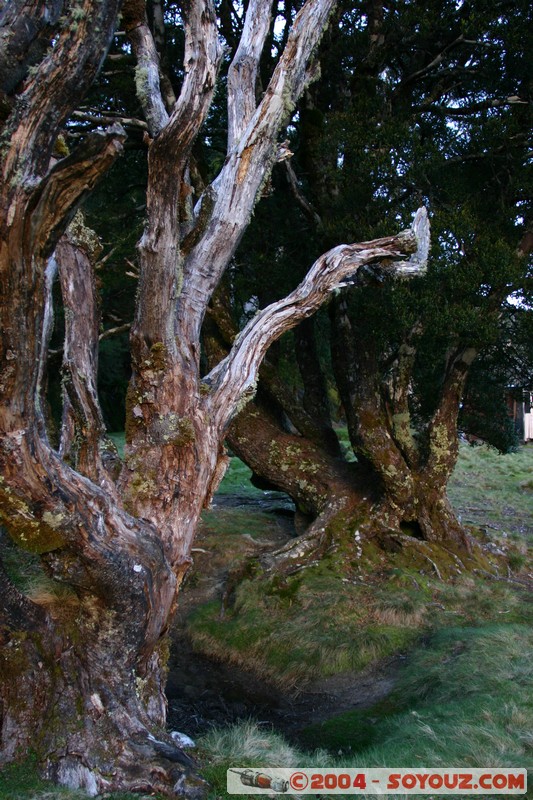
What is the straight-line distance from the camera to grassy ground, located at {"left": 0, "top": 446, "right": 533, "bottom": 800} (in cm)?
455

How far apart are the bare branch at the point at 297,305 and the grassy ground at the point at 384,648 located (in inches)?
96.7

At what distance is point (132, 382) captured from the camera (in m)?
5.36

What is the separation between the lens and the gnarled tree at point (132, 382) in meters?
3.33

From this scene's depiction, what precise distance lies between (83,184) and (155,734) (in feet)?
10.7

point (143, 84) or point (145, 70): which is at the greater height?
point (145, 70)

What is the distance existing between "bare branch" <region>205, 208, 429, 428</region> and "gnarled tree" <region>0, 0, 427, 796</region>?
2cm

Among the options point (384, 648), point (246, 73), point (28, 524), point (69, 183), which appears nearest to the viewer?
point (69, 183)

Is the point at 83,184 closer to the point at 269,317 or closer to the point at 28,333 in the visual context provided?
the point at 28,333

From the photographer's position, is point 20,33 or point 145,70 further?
point 145,70

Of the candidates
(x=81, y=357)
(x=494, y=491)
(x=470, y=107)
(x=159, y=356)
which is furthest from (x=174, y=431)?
(x=494, y=491)

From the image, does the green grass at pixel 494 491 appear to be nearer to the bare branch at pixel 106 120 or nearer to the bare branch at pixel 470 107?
the bare branch at pixel 470 107

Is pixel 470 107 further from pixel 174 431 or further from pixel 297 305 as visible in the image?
pixel 174 431

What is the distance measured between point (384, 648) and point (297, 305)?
3.70 m

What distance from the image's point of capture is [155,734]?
4.41 meters
